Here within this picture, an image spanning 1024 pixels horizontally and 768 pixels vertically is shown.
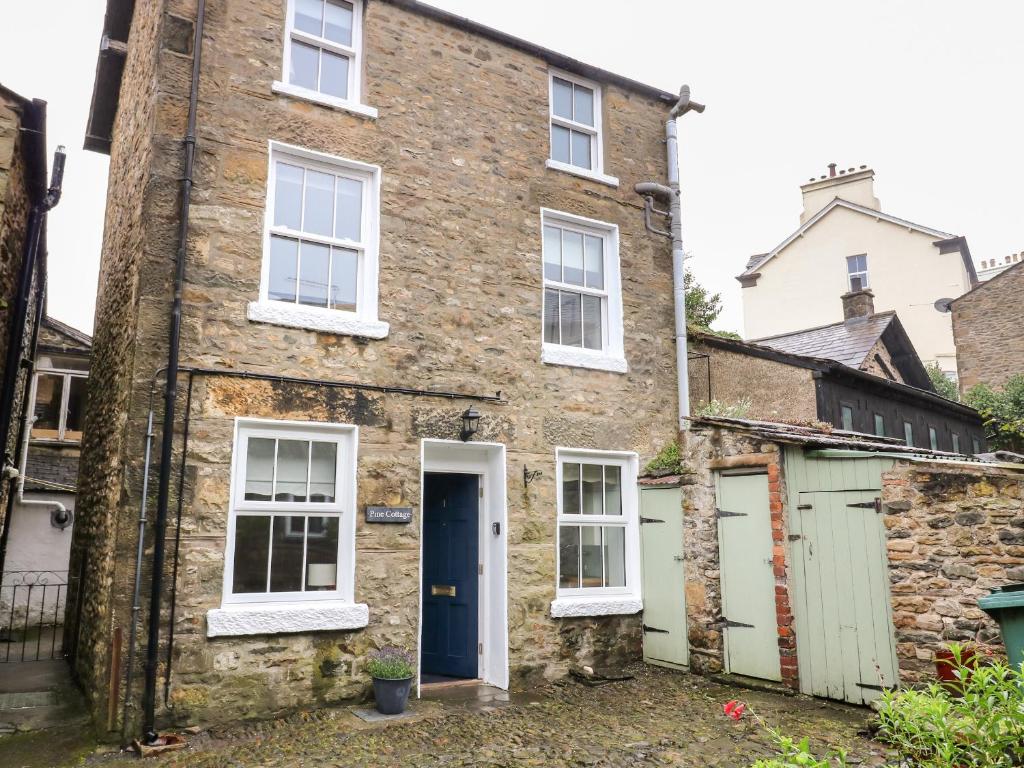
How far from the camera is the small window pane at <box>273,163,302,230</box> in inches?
318

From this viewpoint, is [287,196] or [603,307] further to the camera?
[603,307]

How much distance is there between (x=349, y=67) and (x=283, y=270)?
8.81ft

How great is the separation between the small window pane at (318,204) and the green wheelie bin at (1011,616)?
23.2 ft

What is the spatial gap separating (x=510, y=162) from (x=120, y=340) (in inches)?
196

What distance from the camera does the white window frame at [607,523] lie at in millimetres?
8992

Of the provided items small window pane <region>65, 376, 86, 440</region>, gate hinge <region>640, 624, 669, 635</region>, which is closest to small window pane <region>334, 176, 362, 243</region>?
gate hinge <region>640, 624, 669, 635</region>

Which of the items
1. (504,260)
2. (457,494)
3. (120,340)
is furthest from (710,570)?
(120,340)

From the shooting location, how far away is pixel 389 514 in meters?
7.94

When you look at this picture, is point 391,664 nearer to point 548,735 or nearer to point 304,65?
point 548,735

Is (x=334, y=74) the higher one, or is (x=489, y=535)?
(x=334, y=74)

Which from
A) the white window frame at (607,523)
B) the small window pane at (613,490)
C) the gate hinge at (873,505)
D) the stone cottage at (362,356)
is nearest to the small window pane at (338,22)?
the stone cottage at (362,356)

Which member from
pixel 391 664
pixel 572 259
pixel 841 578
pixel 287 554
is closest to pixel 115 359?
pixel 287 554

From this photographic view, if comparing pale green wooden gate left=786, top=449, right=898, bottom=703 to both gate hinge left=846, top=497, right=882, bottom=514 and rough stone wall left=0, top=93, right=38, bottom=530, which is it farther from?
rough stone wall left=0, top=93, right=38, bottom=530

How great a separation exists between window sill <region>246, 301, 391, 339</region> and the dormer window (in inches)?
966
